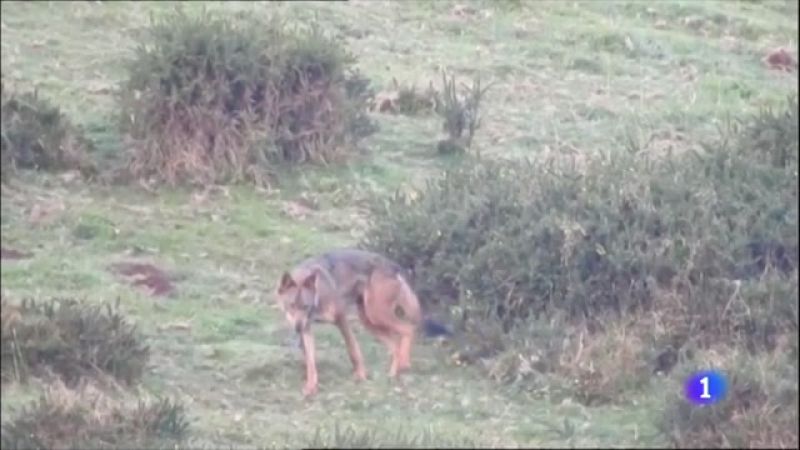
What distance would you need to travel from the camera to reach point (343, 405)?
11.8 m

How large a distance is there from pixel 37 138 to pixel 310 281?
4279 millimetres

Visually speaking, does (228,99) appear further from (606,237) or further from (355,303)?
(606,237)

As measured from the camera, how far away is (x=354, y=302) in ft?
41.0

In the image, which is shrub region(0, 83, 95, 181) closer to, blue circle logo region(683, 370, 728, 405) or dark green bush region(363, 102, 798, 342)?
dark green bush region(363, 102, 798, 342)

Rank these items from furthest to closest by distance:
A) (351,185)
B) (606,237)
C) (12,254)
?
(351,185)
(12,254)
(606,237)

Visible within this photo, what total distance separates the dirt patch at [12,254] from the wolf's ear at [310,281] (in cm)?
264

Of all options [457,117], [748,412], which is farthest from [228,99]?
[748,412]

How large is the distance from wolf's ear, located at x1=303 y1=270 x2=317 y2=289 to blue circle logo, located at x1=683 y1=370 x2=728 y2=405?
322 cm

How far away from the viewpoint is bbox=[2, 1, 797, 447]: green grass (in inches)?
454

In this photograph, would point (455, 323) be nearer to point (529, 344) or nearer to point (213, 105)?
point (529, 344)

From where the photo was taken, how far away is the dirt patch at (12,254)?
13.8m

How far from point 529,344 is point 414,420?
1420 mm

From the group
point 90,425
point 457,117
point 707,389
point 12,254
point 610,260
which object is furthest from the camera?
point 457,117

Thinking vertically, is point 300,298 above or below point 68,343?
above
